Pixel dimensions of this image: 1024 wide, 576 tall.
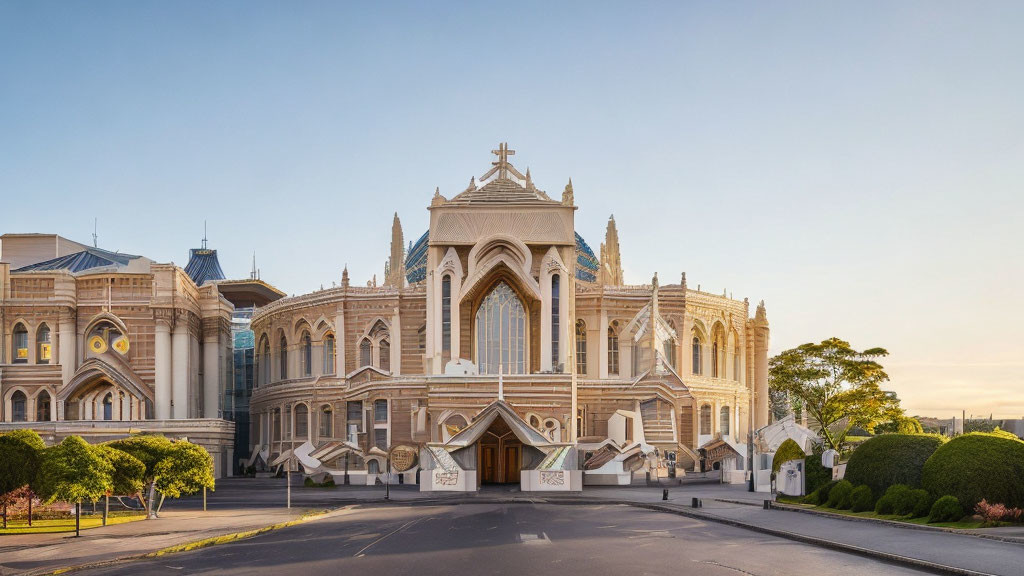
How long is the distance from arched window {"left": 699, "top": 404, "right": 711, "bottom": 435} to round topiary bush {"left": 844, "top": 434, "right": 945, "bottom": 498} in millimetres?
39985

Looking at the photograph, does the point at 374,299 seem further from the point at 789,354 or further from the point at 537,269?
the point at 789,354

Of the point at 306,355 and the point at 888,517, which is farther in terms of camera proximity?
the point at 306,355

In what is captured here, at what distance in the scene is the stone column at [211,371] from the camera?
2825 inches

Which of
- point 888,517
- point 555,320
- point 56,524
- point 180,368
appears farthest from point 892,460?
point 180,368

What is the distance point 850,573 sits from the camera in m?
20.2

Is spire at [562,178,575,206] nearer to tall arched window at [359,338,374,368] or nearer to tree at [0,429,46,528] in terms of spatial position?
tall arched window at [359,338,374,368]

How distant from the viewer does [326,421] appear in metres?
73.4

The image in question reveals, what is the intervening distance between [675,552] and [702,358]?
2052 inches

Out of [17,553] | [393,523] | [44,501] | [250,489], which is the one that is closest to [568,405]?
[250,489]

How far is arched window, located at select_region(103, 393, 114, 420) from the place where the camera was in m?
66.4

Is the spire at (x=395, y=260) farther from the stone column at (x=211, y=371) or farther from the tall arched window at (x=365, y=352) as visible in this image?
the stone column at (x=211, y=371)

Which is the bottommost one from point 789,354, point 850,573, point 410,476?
point 410,476

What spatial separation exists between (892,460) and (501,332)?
37.3 metres

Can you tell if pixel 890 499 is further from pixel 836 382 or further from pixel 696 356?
pixel 696 356
